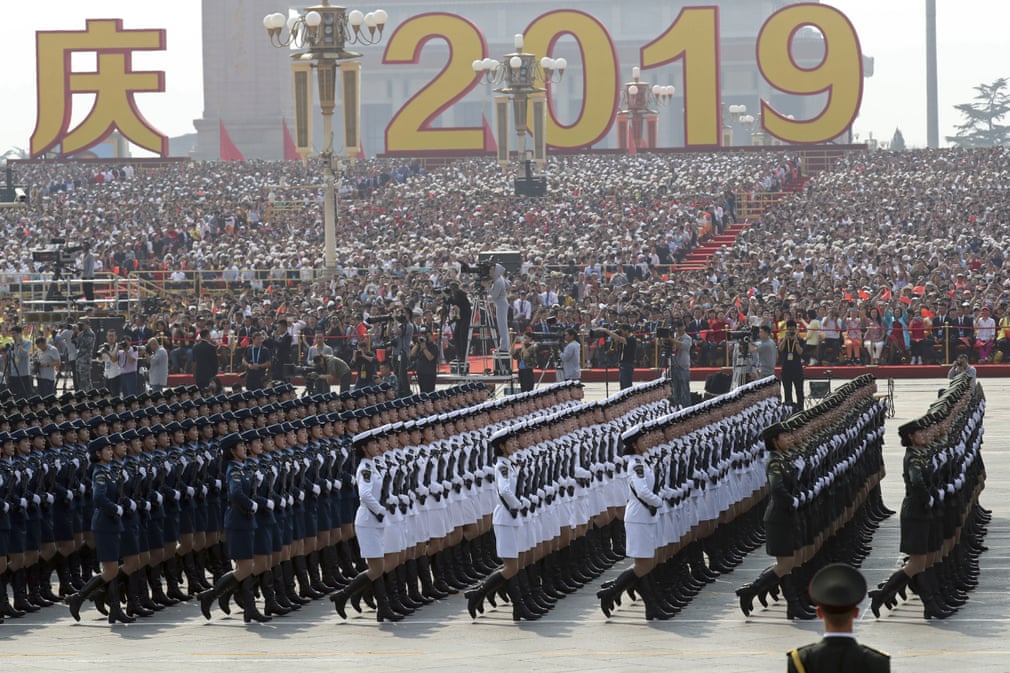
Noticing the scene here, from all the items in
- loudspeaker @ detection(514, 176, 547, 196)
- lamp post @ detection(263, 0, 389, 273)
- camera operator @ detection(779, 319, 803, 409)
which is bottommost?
camera operator @ detection(779, 319, 803, 409)

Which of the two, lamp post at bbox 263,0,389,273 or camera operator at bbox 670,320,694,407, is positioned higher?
lamp post at bbox 263,0,389,273

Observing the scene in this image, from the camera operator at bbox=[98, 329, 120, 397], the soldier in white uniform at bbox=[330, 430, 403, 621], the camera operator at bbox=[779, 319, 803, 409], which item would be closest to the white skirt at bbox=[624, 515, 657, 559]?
the soldier in white uniform at bbox=[330, 430, 403, 621]

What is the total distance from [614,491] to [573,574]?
1100 millimetres

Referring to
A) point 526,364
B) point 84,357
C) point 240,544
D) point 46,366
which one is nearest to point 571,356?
point 526,364

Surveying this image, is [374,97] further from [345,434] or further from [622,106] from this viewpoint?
[345,434]

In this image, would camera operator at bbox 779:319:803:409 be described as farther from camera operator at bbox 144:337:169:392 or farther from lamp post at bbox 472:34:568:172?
lamp post at bbox 472:34:568:172

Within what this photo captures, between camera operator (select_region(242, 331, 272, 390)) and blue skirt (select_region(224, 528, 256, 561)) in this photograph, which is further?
camera operator (select_region(242, 331, 272, 390))

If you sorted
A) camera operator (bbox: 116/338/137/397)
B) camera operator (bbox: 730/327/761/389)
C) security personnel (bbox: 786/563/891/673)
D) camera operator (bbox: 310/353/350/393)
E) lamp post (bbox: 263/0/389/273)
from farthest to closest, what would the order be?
lamp post (bbox: 263/0/389/273)
camera operator (bbox: 116/338/137/397)
camera operator (bbox: 310/353/350/393)
camera operator (bbox: 730/327/761/389)
security personnel (bbox: 786/563/891/673)

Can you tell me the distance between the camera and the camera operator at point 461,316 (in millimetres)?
24516

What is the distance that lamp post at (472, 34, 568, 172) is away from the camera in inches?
1695

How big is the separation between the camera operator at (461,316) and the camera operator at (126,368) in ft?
15.9

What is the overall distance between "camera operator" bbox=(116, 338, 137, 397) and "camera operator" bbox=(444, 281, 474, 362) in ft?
15.9

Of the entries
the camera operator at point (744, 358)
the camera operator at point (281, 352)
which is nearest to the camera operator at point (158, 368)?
the camera operator at point (281, 352)

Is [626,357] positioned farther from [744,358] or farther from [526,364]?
[744,358]
